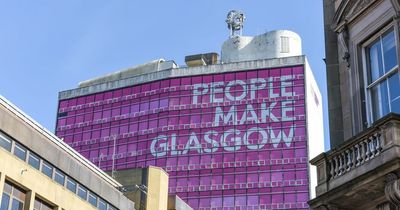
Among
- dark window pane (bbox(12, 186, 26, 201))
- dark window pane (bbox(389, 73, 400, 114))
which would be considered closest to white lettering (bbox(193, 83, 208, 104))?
dark window pane (bbox(12, 186, 26, 201))

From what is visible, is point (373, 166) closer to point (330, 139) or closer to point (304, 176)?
point (330, 139)

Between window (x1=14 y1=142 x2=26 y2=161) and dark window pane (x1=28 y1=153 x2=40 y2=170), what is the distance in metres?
0.63

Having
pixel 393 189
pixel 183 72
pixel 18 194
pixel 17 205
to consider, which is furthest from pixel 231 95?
pixel 393 189

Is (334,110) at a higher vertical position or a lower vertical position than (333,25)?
lower

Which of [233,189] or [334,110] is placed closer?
[334,110]

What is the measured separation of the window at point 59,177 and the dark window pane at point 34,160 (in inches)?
88.2

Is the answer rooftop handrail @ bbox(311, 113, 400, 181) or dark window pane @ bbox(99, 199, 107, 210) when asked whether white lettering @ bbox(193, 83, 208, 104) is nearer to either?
dark window pane @ bbox(99, 199, 107, 210)

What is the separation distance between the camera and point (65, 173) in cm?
4906

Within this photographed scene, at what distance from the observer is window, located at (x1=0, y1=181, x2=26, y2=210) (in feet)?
138

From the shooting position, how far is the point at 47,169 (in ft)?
154

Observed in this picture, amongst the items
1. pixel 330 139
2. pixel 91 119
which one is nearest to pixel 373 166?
pixel 330 139

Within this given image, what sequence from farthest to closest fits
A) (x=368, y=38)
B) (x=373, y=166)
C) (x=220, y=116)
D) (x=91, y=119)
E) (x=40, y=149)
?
(x=91, y=119) → (x=220, y=116) → (x=40, y=149) → (x=368, y=38) → (x=373, y=166)

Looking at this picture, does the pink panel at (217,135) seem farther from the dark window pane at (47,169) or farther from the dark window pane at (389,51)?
the dark window pane at (389,51)

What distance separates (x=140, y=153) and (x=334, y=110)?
341 ft
